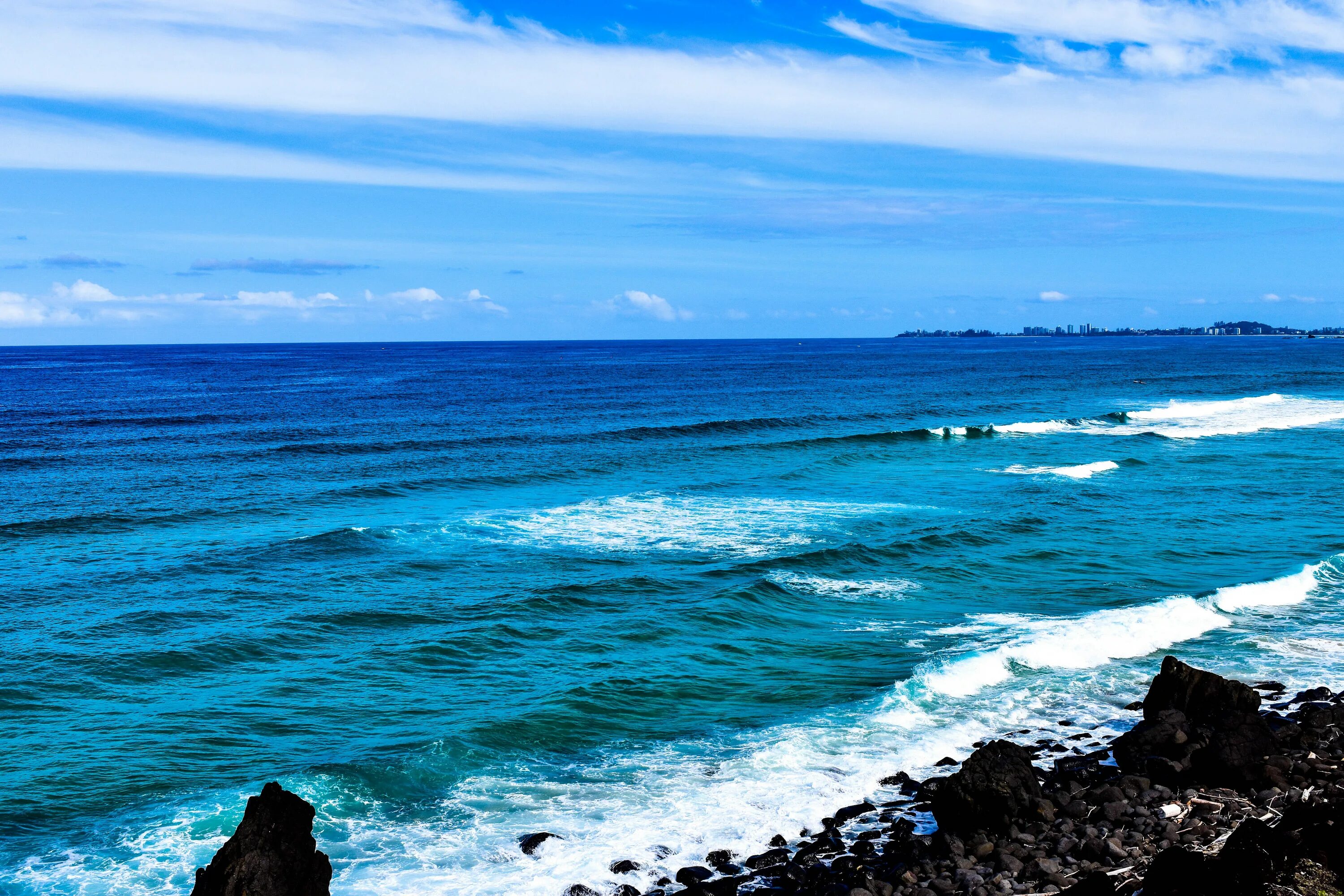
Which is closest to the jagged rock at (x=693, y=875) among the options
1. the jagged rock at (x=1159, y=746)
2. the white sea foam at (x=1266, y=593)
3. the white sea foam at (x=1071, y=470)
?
the jagged rock at (x=1159, y=746)

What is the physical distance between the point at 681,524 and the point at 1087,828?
20.9 m

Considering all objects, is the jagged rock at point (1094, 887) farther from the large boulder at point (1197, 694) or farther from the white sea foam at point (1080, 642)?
the white sea foam at point (1080, 642)

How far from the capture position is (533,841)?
1327cm

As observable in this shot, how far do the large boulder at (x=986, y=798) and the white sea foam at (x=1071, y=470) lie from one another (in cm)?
3118

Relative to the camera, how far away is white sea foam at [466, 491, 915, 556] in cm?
3027

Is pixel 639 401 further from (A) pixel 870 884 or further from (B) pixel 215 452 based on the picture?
(A) pixel 870 884

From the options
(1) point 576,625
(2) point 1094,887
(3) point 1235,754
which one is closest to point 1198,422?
(1) point 576,625

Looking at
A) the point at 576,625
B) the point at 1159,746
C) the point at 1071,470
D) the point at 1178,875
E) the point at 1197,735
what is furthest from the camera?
the point at 1071,470

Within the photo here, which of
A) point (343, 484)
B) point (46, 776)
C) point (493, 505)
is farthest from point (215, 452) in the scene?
point (46, 776)

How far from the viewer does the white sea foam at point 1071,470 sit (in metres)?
42.9

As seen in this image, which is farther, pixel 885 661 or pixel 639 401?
pixel 639 401

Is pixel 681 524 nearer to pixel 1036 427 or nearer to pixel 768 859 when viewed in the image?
pixel 768 859

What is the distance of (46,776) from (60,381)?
357 ft

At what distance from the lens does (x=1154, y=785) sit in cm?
1416
